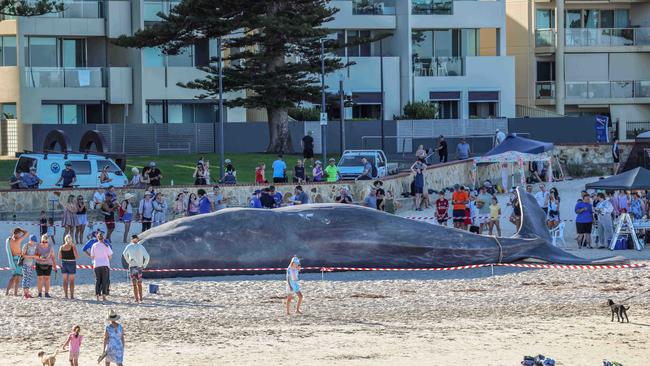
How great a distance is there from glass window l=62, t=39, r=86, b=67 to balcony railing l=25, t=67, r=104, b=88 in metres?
1.23

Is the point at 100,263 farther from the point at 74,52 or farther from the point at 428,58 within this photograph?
the point at 428,58

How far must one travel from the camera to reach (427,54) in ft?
233

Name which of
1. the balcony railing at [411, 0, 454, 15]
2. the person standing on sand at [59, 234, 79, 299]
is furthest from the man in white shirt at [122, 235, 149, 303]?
the balcony railing at [411, 0, 454, 15]

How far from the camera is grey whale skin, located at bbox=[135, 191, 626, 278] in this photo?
34.2 metres

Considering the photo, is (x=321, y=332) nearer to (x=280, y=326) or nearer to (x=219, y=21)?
(x=280, y=326)

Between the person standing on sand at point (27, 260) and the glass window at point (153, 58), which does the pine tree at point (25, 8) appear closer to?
the glass window at point (153, 58)

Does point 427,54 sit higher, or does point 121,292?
point 427,54

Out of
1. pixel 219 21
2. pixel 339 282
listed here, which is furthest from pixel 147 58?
pixel 339 282

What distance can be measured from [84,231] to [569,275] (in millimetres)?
13473

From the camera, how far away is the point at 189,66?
64688 mm

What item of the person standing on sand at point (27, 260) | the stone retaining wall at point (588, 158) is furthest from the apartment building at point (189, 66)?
the person standing on sand at point (27, 260)

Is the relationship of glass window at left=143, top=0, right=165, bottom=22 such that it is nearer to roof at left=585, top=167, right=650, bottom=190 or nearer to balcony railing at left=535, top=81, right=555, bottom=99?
balcony railing at left=535, top=81, right=555, bottom=99

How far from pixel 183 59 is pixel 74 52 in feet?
16.0

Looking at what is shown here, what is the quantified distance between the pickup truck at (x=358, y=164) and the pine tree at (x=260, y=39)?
7.93m
